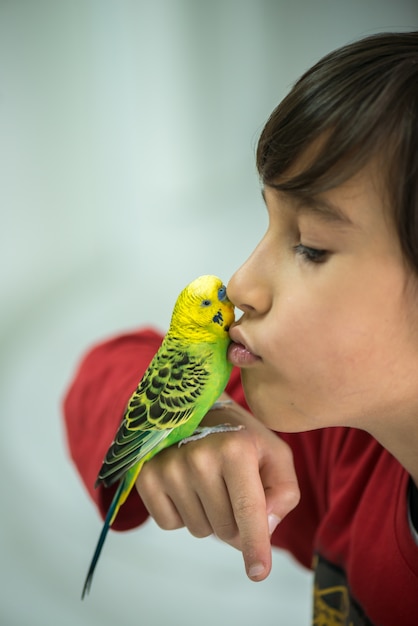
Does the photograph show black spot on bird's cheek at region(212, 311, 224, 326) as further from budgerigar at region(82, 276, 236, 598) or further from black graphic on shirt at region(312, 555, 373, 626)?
black graphic on shirt at region(312, 555, 373, 626)

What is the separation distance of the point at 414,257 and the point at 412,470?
0.80ft

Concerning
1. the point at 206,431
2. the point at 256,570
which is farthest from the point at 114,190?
the point at 256,570

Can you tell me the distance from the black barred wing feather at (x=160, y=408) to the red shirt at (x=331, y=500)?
3.8 inches

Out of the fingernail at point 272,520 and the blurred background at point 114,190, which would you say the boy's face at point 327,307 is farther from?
the blurred background at point 114,190

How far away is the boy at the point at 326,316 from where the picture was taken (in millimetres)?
420

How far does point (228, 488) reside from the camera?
20.1 inches

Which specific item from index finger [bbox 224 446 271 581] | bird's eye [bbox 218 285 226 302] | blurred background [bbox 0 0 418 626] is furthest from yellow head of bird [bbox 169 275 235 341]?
blurred background [bbox 0 0 418 626]

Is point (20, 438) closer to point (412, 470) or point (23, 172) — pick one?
point (23, 172)

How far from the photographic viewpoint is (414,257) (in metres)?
0.43

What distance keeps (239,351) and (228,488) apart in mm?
112

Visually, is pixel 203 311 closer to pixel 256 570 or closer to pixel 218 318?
pixel 218 318

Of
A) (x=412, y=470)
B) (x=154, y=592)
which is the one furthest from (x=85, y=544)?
(x=412, y=470)

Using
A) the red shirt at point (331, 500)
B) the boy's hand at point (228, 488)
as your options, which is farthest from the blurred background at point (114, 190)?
the boy's hand at point (228, 488)

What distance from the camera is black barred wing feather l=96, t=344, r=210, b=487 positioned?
48cm
